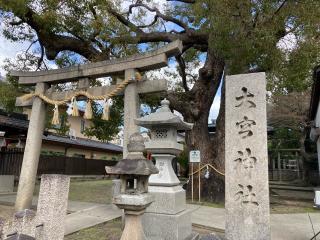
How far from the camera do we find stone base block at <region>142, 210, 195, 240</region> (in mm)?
5783

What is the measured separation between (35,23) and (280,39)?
9.05 m

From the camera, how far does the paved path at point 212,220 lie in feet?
21.3

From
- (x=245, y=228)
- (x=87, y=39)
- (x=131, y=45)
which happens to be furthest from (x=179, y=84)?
(x=245, y=228)

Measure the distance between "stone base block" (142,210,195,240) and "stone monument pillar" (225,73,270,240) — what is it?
998 mm

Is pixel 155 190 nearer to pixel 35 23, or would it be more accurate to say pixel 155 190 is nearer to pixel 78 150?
pixel 35 23

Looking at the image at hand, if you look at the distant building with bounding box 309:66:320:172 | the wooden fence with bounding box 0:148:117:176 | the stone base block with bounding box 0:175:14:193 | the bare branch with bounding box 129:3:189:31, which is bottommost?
the stone base block with bounding box 0:175:14:193

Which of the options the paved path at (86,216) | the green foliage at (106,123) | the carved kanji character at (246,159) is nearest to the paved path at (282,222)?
the carved kanji character at (246,159)

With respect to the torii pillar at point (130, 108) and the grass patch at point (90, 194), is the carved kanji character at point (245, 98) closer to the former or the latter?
the torii pillar at point (130, 108)

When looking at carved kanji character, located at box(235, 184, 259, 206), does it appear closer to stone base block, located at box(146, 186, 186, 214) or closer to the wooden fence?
stone base block, located at box(146, 186, 186, 214)

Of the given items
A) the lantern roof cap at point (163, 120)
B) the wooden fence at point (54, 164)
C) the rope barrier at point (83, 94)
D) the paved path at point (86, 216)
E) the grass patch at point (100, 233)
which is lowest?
the grass patch at point (100, 233)

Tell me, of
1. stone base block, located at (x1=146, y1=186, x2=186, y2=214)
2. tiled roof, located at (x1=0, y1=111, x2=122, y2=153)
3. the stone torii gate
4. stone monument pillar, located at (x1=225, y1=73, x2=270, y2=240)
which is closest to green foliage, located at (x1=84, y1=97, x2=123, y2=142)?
tiled roof, located at (x1=0, y1=111, x2=122, y2=153)

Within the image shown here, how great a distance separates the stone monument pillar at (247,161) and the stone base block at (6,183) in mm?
10925

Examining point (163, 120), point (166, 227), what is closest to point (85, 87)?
point (163, 120)

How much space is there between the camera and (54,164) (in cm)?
2000
